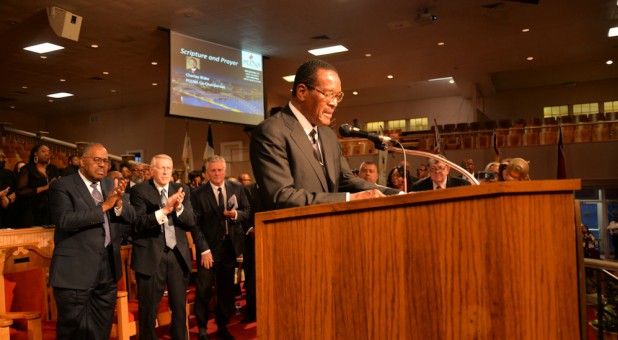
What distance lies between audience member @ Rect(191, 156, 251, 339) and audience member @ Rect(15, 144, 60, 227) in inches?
113

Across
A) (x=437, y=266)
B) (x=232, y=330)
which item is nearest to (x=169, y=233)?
(x=232, y=330)

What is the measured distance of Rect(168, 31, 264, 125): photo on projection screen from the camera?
9375 millimetres

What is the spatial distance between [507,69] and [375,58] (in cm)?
421

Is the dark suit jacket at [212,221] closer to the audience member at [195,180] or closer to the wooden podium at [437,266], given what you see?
the wooden podium at [437,266]

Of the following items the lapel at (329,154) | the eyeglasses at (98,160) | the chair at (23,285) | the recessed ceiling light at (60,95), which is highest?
the recessed ceiling light at (60,95)

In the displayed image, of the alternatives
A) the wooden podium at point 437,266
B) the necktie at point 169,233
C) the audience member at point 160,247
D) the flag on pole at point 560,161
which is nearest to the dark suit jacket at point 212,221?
the audience member at point 160,247

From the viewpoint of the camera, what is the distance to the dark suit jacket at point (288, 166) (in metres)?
1.77

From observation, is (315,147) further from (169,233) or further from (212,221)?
(212,221)

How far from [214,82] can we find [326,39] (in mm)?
2448

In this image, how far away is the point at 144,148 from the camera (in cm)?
1766

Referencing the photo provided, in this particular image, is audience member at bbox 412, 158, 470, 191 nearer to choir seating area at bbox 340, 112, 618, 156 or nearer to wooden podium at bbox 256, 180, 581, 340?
wooden podium at bbox 256, 180, 581, 340

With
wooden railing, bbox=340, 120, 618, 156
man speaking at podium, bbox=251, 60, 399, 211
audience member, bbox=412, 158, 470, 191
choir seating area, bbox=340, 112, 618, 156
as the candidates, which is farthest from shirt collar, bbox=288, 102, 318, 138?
wooden railing, bbox=340, 120, 618, 156

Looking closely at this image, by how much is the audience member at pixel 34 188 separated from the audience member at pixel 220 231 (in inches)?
113

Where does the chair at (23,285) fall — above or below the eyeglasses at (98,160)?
below
